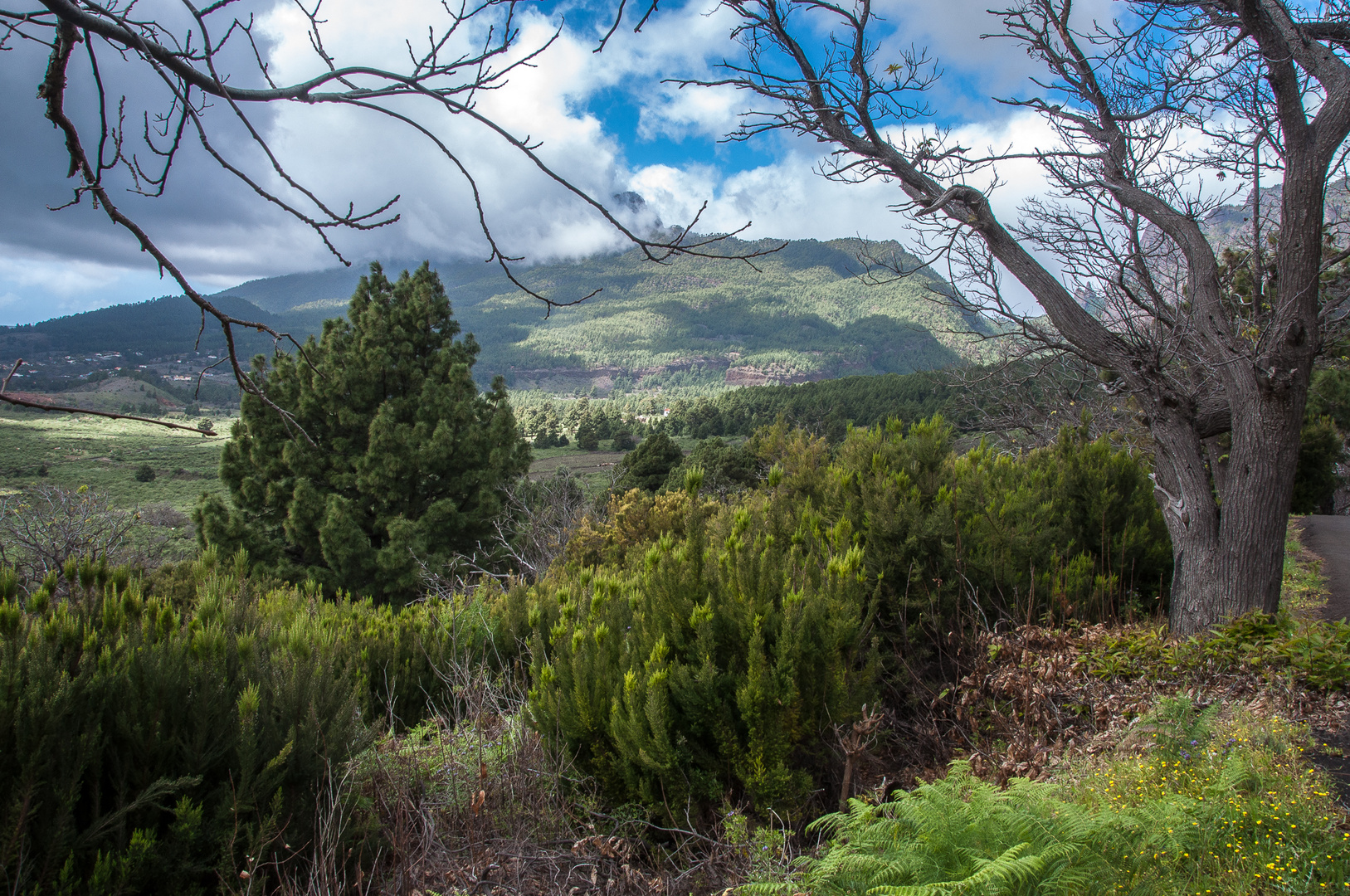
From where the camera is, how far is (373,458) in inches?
691

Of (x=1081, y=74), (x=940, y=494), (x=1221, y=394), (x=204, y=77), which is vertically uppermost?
(x=1081, y=74)

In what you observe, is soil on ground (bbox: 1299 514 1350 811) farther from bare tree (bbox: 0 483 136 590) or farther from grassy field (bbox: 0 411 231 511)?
grassy field (bbox: 0 411 231 511)

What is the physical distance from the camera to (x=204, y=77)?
179 centimetres

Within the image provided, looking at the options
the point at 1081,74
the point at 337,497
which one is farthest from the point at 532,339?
the point at 1081,74

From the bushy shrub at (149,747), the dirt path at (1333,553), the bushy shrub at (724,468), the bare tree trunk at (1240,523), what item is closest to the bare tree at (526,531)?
the bushy shrub at (724,468)

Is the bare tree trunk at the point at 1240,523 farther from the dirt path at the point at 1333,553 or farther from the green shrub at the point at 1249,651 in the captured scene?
the dirt path at the point at 1333,553

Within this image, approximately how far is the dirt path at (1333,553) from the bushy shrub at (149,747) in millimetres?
7244

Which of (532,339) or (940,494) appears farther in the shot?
(532,339)

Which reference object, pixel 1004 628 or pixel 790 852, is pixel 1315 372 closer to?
pixel 1004 628

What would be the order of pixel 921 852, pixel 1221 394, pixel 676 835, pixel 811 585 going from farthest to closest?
pixel 1221 394, pixel 811 585, pixel 676 835, pixel 921 852

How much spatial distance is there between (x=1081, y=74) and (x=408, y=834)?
7176 millimetres

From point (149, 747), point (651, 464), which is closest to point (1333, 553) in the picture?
point (149, 747)

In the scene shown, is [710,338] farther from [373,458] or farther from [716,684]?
[716,684]

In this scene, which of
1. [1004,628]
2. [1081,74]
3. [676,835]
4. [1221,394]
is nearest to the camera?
[676,835]
